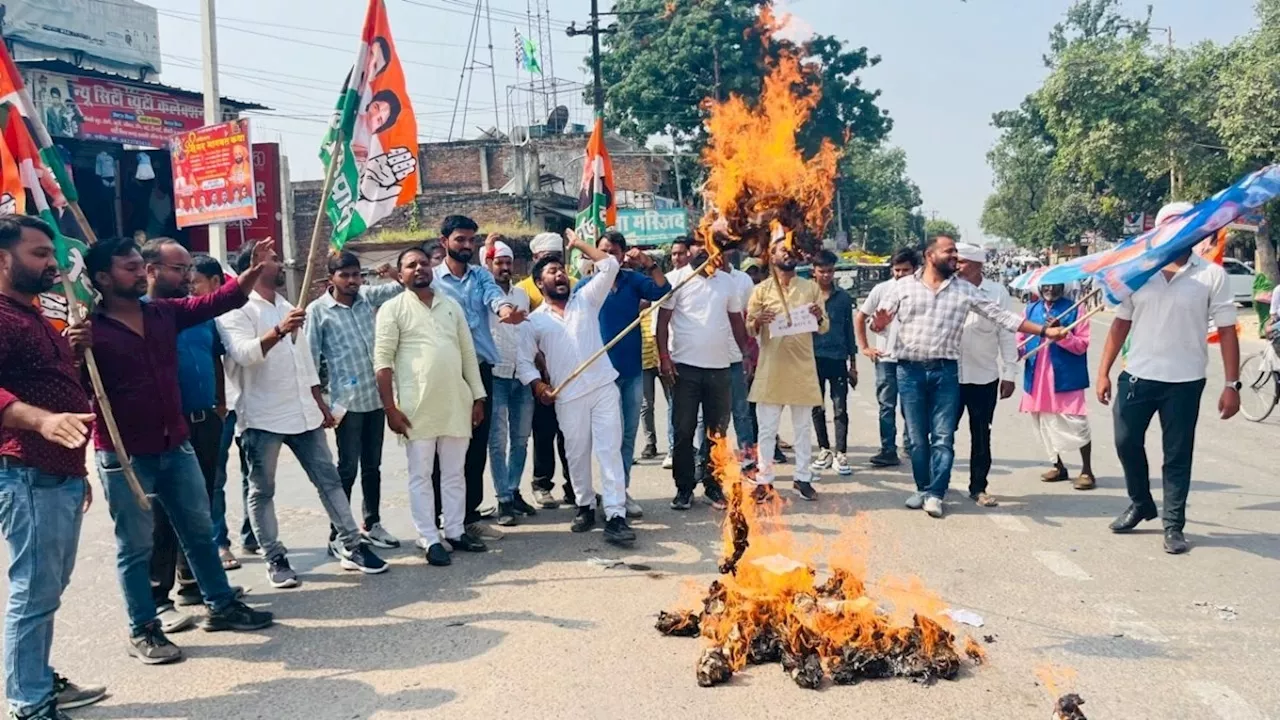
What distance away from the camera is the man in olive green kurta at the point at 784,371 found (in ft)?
23.5

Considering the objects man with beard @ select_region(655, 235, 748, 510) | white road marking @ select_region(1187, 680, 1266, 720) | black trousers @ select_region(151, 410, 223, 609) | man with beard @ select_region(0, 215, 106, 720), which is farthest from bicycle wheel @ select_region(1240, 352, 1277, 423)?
man with beard @ select_region(0, 215, 106, 720)

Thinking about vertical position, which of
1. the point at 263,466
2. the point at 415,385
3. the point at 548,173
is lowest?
the point at 263,466

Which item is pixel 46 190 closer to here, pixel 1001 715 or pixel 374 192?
pixel 374 192

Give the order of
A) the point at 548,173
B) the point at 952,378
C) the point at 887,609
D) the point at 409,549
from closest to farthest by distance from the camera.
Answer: the point at 887,609 → the point at 409,549 → the point at 952,378 → the point at 548,173

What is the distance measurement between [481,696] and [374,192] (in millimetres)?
3325

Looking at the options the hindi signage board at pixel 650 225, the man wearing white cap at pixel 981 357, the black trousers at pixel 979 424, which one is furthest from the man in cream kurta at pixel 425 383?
the hindi signage board at pixel 650 225

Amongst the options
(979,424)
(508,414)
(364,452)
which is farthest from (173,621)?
(979,424)

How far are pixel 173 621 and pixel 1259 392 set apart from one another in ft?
37.1

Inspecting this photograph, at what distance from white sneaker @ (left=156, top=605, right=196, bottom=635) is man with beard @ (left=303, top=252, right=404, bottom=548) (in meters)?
1.28

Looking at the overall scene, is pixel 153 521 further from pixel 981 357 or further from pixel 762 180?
pixel 981 357

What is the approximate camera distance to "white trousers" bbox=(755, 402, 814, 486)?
7.11 m

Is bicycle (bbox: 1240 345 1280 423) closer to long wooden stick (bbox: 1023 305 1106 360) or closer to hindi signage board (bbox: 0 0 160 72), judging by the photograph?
long wooden stick (bbox: 1023 305 1106 360)

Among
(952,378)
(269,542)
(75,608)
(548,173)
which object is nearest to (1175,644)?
(952,378)

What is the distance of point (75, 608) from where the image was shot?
5.30 meters
